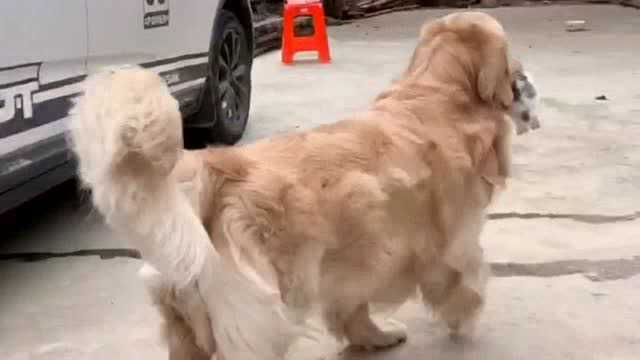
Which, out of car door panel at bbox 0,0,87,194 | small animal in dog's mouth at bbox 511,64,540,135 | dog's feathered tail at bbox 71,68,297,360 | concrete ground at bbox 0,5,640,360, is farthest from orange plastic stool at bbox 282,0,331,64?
dog's feathered tail at bbox 71,68,297,360

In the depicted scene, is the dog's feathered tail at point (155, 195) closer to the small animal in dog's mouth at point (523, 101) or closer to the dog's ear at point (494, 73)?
the dog's ear at point (494, 73)

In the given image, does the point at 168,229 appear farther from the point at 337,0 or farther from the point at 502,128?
the point at 337,0

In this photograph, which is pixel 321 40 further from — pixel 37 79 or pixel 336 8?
pixel 37 79

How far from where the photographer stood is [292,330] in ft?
9.14

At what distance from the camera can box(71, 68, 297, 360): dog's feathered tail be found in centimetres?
237

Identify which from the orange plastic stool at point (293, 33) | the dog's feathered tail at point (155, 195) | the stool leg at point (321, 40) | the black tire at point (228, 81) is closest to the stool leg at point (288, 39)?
the orange plastic stool at point (293, 33)

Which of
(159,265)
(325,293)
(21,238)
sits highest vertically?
(159,265)

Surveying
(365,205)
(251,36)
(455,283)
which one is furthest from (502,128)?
(251,36)

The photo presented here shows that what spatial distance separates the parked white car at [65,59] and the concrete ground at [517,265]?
17.1 inches

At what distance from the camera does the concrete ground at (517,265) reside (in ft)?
11.9

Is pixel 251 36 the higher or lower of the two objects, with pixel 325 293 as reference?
higher

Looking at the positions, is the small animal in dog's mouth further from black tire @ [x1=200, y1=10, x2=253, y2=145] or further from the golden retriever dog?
black tire @ [x1=200, y1=10, x2=253, y2=145]

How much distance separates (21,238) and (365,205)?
2454 mm

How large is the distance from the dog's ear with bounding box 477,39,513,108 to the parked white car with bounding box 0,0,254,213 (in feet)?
5.33
